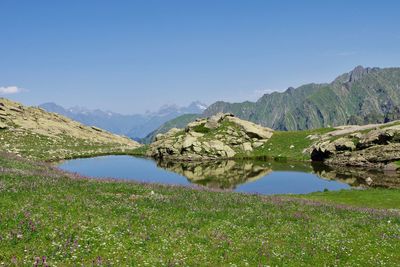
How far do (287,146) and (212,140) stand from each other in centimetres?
2143

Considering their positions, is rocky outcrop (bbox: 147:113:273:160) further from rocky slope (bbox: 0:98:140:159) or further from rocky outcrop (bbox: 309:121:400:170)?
rocky outcrop (bbox: 309:121:400:170)

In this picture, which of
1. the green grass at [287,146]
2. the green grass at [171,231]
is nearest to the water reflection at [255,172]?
the green grass at [287,146]

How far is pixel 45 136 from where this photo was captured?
11669cm

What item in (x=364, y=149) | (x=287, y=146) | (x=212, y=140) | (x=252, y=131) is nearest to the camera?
(x=364, y=149)

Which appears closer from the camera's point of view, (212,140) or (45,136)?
(212,140)

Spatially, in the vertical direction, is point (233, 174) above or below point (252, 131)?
below

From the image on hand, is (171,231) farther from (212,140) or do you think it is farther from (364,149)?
(212,140)

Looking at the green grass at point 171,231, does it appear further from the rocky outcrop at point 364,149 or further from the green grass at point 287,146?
the green grass at point 287,146

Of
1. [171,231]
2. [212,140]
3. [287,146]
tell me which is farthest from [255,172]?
[171,231]

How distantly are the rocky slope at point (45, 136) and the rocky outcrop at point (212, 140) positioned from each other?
57.7 feet

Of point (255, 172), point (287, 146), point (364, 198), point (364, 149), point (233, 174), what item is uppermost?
point (287, 146)

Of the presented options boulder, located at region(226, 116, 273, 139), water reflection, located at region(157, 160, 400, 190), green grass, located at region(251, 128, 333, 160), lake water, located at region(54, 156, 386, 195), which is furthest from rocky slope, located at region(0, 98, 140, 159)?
green grass, located at region(251, 128, 333, 160)

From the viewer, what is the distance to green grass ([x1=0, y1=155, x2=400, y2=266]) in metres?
17.2

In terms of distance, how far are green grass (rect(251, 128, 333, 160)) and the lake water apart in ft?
29.1
